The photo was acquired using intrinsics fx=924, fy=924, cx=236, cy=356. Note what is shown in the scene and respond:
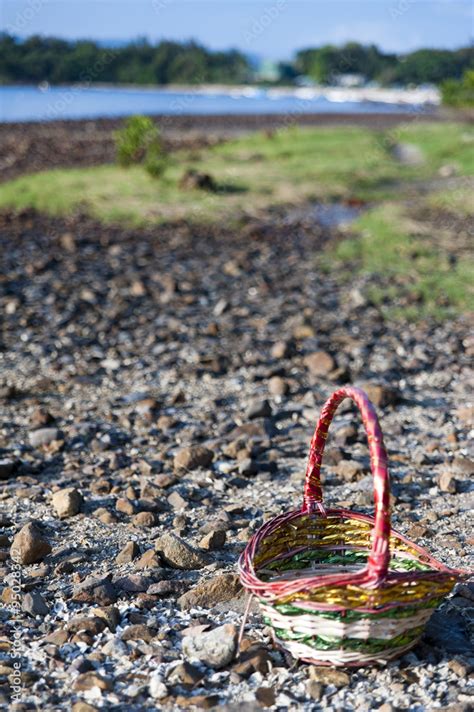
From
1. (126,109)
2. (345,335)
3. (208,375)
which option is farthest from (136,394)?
(126,109)

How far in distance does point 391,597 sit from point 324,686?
0.47 meters

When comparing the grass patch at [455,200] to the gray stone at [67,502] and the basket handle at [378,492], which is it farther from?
the basket handle at [378,492]

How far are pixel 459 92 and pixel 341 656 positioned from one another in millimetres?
59807

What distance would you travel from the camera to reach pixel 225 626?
3.90m

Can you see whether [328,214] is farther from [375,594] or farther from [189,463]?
[375,594]

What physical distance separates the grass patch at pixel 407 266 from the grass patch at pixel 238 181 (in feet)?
9.66

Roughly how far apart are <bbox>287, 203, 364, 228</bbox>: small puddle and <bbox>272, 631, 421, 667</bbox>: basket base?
44.4ft

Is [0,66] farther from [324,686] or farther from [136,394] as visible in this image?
[324,686]

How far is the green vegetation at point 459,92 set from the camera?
57231 millimetres

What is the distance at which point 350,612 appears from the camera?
11.7 feet

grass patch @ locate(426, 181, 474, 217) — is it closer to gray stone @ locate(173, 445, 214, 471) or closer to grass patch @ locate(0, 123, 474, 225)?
grass patch @ locate(0, 123, 474, 225)

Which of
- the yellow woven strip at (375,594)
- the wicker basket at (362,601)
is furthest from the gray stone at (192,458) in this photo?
the yellow woven strip at (375,594)

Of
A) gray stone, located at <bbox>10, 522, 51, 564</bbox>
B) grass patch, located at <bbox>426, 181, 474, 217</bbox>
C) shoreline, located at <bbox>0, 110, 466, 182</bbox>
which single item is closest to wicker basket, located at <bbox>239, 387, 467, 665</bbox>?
gray stone, located at <bbox>10, 522, 51, 564</bbox>

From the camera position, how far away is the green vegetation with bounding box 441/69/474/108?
57.2 meters
